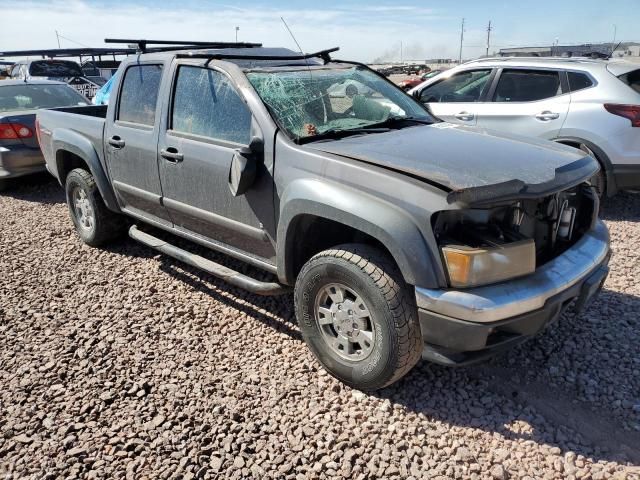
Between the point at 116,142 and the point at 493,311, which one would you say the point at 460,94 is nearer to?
the point at 116,142

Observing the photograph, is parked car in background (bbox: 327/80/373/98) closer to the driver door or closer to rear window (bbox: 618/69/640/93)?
the driver door

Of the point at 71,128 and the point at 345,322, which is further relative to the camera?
the point at 71,128

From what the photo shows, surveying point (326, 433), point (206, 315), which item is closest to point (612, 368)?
point (326, 433)

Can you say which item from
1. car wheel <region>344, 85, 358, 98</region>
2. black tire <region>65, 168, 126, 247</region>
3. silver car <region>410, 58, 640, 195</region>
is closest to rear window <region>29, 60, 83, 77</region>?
black tire <region>65, 168, 126, 247</region>

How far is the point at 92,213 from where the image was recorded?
4.99 meters

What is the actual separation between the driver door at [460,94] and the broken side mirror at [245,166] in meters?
3.68

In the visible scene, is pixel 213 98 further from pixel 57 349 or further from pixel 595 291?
pixel 595 291

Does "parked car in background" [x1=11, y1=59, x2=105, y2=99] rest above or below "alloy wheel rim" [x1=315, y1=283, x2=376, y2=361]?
above

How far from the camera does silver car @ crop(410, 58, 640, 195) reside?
5.49 metres

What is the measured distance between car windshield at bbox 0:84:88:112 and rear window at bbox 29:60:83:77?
27.0 ft

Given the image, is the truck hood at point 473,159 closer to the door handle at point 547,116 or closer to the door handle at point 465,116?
the door handle at point 547,116

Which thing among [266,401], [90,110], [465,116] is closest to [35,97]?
[90,110]

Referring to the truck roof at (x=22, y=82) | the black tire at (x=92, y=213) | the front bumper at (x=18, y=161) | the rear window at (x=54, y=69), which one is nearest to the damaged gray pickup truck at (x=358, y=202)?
the black tire at (x=92, y=213)

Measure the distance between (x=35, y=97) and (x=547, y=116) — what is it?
7.20 meters
